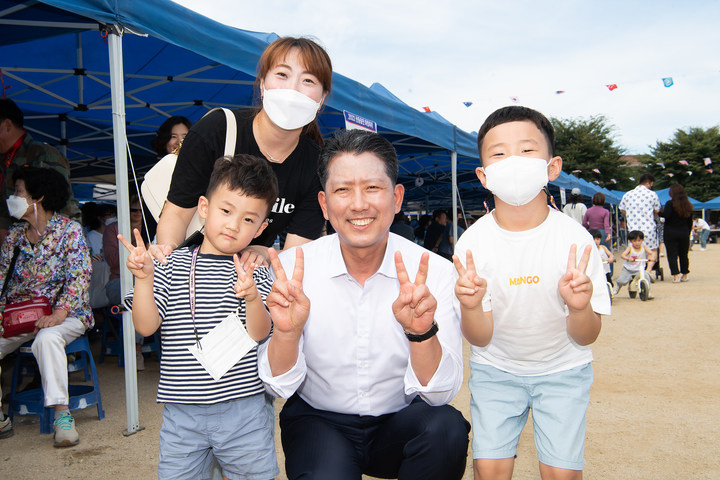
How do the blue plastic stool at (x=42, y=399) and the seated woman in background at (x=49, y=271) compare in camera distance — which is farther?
the blue plastic stool at (x=42, y=399)

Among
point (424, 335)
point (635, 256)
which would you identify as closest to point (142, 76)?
point (424, 335)

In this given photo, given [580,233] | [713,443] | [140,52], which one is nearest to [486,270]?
[580,233]

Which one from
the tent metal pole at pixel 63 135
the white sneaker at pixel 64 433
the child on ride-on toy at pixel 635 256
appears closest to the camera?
the white sneaker at pixel 64 433

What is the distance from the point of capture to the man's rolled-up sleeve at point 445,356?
74.1 inches

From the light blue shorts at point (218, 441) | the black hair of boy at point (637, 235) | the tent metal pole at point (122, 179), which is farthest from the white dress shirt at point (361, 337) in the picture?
the black hair of boy at point (637, 235)

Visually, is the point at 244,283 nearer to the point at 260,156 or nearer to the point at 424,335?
the point at 424,335

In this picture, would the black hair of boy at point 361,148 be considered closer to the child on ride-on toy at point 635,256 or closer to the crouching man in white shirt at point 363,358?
the crouching man in white shirt at point 363,358

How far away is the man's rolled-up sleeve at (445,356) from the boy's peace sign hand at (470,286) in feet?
0.63

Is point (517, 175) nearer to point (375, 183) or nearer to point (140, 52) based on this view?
point (375, 183)

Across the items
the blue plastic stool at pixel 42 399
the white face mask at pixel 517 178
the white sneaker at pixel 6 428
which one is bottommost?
the white sneaker at pixel 6 428

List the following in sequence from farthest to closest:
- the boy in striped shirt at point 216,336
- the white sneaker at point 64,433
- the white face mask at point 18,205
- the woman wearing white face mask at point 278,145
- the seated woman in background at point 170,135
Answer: the seated woman in background at point 170,135
the white face mask at point 18,205
the white sneaker at point 64,433
the woman wearing white face mask at point 278,145
the boy in striped shirt at point 216,336

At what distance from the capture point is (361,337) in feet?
6.68

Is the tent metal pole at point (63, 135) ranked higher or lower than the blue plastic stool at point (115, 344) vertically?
higher

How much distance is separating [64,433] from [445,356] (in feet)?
9.10
